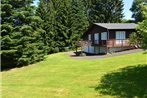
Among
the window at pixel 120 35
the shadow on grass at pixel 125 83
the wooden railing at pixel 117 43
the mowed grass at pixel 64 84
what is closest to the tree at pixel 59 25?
the window at pixel 120 35

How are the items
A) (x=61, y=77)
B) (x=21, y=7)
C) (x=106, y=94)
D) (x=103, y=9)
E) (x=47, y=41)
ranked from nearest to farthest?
1. (x=106, y=94)
2. (x=61, y=77)
3. (x=21, y=7)
4. (x=47, y=41)
5. (x=103, y=9)

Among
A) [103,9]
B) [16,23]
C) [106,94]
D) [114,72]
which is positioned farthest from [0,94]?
[103,9]

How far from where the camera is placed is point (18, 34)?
33.3 m

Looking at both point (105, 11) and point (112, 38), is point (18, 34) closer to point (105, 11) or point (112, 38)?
point (112, 38)

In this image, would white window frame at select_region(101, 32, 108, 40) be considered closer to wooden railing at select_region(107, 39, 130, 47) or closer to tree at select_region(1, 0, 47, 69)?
wooden railing at select_region(107, 39, 130, 47)

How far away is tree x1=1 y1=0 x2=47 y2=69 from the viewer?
33000 millimetres

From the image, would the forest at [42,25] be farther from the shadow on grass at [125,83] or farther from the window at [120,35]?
the window at [120,35]

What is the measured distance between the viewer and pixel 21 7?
116 ft

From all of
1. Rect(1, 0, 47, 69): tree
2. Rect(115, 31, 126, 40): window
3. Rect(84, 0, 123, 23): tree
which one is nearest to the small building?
Rect(115, 31, 126, 40): window

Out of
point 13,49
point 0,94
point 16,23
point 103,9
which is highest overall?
point 103,9

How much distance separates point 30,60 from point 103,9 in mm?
51847

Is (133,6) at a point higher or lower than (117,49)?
higher

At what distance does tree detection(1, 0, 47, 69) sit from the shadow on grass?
1321 centimetres

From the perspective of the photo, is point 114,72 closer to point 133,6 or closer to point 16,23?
point 16,23
